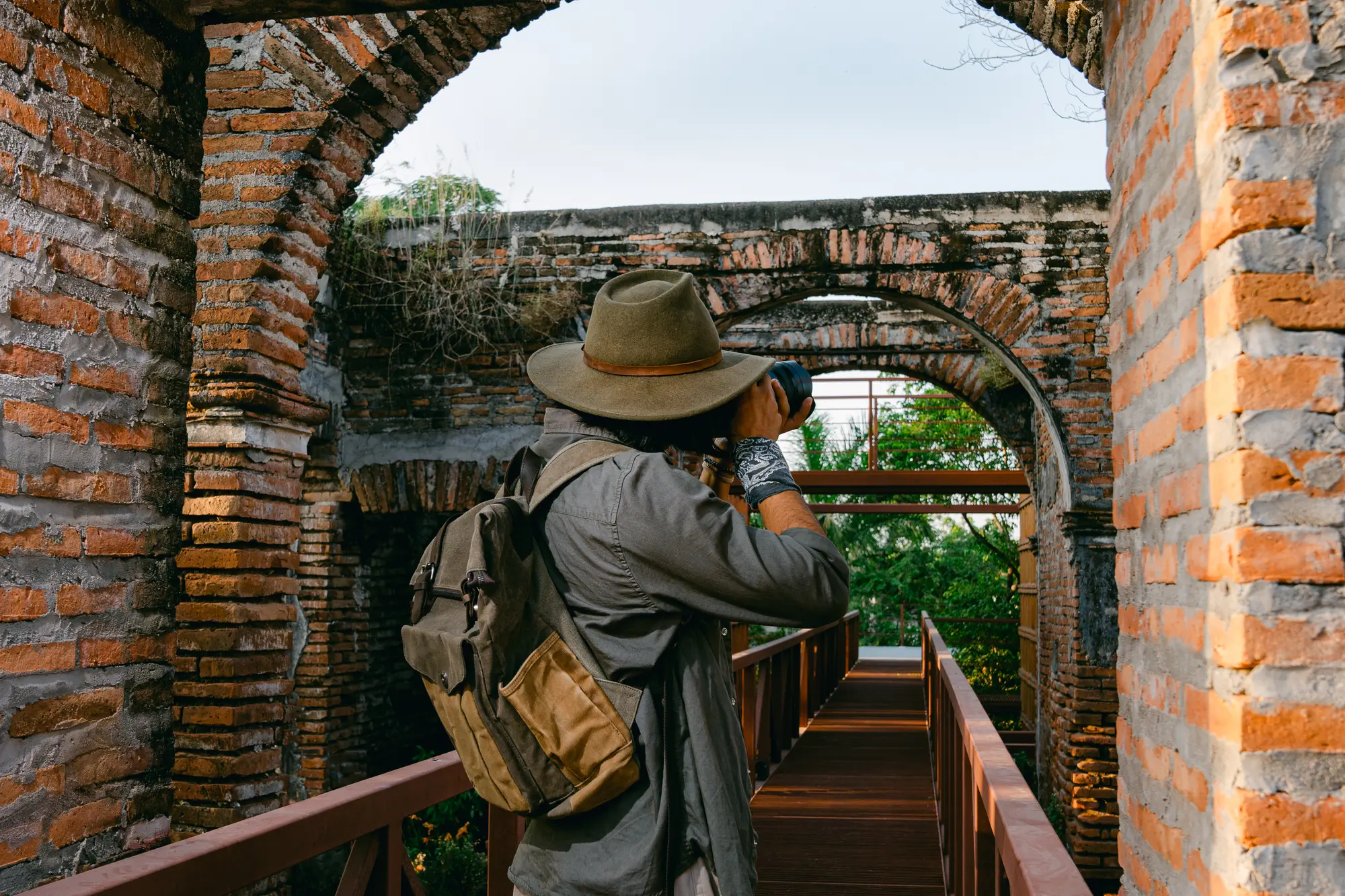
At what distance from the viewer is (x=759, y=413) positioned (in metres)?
1.77

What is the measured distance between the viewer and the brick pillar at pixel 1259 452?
4.12ft

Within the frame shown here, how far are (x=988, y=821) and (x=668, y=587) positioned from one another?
1670 millimetres

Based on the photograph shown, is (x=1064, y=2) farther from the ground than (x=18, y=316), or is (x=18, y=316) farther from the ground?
(x=1064, y=2)

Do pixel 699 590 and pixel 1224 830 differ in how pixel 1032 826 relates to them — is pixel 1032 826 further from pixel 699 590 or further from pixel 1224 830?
pixel 699 590

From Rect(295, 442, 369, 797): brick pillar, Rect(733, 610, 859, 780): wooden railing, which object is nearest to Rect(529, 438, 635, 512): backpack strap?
Rect(733, 610, 859, 780): wooden railing

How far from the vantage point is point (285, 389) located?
14.1ft

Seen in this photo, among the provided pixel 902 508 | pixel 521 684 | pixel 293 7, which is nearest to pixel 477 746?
pixel 521 684

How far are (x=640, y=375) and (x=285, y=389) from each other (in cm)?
298

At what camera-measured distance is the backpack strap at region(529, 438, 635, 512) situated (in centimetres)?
163

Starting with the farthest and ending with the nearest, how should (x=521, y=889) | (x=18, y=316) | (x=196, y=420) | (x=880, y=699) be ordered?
(x=880, y=699) → (x=196, y=420) → (x=18, y=316) → (x=521, y=889)

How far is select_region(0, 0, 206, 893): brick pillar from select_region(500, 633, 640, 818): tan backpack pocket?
1.13 m

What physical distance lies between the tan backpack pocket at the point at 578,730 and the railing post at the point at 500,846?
119 cm

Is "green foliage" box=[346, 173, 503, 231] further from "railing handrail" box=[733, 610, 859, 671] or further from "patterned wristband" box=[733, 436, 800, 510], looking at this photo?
"patterned wristband" box=[733, 436, 800, 510]

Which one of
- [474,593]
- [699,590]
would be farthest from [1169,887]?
[474,593]
